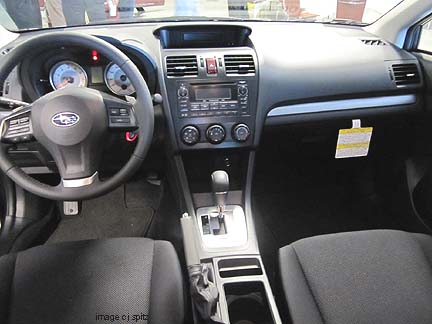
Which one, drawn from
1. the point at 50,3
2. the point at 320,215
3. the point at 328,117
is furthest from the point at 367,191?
the point at 50,3

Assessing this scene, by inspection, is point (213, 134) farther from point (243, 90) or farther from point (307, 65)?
point (307, 65)

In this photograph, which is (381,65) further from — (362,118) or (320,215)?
(320,215)

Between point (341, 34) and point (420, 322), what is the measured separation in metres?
1.17

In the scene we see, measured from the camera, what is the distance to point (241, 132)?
1.44 metres

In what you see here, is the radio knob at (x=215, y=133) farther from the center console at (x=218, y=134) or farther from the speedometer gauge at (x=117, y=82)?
the speedometer gauge at (x=117, y=82)

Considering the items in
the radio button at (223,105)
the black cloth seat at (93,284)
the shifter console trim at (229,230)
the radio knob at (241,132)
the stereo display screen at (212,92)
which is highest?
the stereo display screen at (212,92)

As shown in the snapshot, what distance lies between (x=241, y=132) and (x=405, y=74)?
2.30 feet

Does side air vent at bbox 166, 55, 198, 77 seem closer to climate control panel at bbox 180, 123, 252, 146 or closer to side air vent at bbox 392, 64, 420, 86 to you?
climate control panel at bbox 180, 123, 252, 146

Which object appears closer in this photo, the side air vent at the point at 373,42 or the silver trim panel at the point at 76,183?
the silver trim panel at the point at 76,183

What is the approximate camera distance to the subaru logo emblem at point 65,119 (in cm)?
100

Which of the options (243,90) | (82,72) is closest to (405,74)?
(243,90)

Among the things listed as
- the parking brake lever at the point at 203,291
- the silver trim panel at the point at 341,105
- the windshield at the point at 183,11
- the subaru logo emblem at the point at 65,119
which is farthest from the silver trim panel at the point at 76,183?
the windshield at the point at 183,11

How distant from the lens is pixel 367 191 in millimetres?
2066

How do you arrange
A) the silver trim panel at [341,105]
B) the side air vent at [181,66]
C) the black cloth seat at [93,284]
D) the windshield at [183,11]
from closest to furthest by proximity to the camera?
the black cloth seat at [93,284]
the side air vent at [181,66]
the silver trim panel at [341,105]
the windshield at [183,11]
